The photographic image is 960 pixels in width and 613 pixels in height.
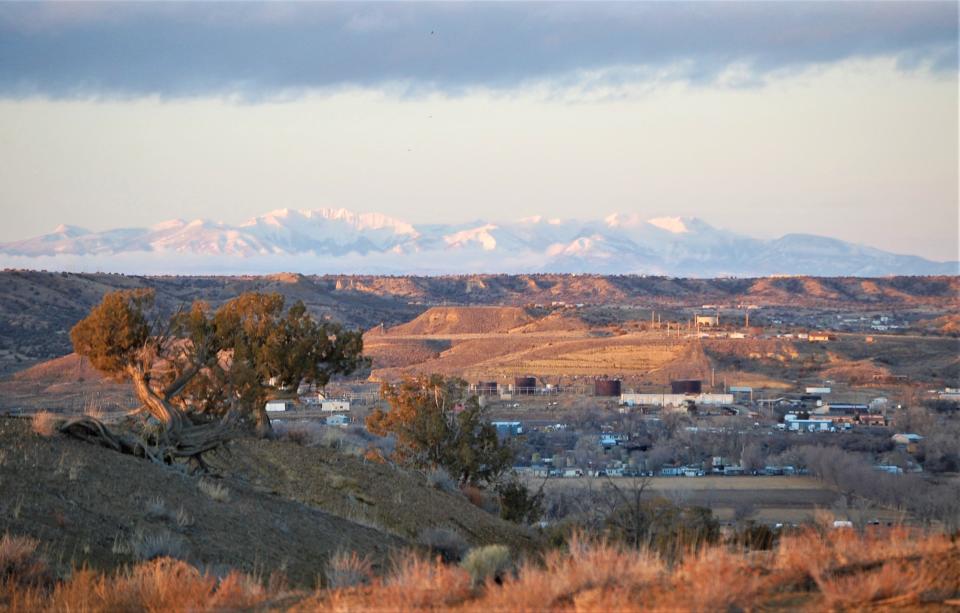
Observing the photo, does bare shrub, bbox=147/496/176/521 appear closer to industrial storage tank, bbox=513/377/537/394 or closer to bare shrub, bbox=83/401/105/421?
bare shrub, bbox=83/401/105/421

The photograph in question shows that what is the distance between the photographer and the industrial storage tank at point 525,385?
287 ft

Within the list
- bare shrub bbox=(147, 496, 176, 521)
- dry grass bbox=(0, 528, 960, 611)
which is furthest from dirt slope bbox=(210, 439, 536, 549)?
dry grass bbox=(0, 528, 960, 611)

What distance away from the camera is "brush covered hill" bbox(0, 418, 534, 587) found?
14.7 meters

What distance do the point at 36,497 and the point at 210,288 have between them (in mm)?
128193

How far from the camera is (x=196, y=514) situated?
17062 millimetres

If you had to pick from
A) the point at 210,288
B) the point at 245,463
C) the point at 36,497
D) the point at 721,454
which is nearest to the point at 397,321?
the point at 210,288

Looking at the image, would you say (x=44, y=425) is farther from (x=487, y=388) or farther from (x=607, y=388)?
(x=607, y=388)

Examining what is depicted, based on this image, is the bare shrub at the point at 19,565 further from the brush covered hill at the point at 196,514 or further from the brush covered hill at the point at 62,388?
the brush covered hill at the point at 62,388

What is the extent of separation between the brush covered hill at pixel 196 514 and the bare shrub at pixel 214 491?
19mm

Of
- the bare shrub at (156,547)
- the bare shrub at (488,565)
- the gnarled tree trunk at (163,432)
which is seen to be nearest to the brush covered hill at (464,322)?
the gnarled tree trunk at (163,432)

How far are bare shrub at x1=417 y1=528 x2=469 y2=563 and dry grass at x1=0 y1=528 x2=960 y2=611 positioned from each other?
6176 millimetres

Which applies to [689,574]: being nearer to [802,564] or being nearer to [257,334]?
[802,564]

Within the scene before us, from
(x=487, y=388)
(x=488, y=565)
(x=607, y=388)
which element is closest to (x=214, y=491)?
(x=488, y=565)

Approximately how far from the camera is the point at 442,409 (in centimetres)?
3628
